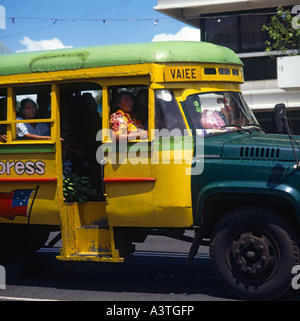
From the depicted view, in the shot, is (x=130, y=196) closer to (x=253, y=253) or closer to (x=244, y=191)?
(x=244, y=191)

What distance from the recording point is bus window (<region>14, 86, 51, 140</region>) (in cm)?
815

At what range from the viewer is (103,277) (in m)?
8.72

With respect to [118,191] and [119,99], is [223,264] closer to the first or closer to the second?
[118,191]

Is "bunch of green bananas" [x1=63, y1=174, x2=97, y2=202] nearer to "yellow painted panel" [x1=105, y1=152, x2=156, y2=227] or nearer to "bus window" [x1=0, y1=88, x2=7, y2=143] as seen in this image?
"yellow painted panel" [x1=105, y1=152, x2=156, y2=227]

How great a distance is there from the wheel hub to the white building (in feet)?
61.2

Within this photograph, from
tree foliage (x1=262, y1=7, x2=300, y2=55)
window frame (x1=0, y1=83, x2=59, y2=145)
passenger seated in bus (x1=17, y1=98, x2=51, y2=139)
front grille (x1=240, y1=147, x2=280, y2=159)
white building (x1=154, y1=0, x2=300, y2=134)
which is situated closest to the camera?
front grille (x1=240, y1=147, x2=280, y2=159)

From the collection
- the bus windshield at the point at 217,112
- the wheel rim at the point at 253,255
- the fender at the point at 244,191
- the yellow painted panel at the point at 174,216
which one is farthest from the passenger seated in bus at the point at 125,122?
the wheel rim at the point at 253,255

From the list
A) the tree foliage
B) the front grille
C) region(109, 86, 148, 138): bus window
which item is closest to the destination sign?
region(109, 86, 148, 138): bus window

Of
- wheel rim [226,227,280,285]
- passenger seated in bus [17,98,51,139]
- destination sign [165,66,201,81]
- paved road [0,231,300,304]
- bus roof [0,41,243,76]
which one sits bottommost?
paved road [0,231,300,304]

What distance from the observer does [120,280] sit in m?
8.46

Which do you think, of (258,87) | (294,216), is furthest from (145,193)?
(258,87)

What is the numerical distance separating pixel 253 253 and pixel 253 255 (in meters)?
0.02

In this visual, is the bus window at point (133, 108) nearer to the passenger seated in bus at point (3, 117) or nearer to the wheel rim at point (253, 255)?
the passenger seated in bus at point (3, 117)
